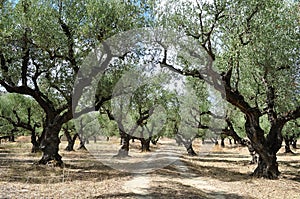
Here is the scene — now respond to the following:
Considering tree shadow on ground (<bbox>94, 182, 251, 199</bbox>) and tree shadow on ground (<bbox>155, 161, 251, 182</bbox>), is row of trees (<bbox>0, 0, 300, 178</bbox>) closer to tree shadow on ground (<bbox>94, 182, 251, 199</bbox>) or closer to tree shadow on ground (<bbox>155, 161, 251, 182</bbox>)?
tree shadow on ground (<bbox>155, 161, 251, 182</bbox>)

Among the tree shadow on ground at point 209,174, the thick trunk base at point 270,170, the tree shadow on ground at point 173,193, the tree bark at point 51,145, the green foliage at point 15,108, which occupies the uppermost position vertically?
the green foliage at point 15,108

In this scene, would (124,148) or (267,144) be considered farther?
(124,148)

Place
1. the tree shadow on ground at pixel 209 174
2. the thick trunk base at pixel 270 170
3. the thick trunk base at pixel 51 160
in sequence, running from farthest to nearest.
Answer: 1. the thick trunk base at pixel 51 160
2. the tree shadow on ground at pixel 209 174
3. the thick trunk base at pixel 270 170

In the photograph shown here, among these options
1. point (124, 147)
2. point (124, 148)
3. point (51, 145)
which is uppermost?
point (51, 145)

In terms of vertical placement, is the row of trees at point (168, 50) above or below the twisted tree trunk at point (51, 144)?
above

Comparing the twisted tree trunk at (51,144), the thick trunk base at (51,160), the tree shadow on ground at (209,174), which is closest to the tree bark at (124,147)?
the tree shadow on ground at (209,174)

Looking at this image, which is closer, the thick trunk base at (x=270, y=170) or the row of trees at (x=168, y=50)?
the row of trees at (x=168, y=50)

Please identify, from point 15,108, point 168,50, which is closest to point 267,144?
point 168,50

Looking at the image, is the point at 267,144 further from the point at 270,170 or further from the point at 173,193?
the point at 173,193

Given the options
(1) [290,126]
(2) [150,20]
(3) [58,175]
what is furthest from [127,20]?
(1) [290,126]

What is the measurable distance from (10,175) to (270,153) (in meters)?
14.0

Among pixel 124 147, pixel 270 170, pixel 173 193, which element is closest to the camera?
pixel 173 193

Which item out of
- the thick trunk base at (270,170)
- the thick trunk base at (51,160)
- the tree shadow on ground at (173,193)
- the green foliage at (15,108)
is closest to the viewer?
the tree shadow on ground at (173,193)

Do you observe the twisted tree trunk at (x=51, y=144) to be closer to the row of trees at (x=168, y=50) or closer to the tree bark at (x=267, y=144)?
the row of trees at (x=168, y=50)
